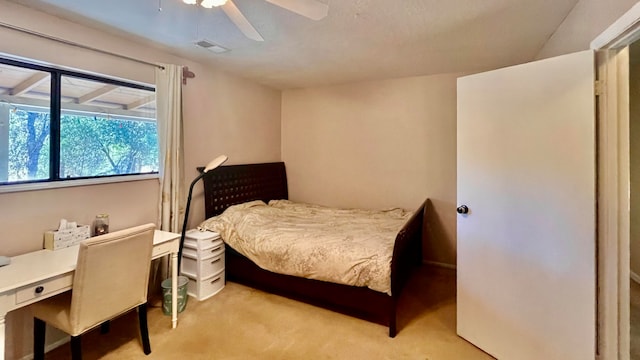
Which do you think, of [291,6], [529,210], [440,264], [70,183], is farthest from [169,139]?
[440,264]

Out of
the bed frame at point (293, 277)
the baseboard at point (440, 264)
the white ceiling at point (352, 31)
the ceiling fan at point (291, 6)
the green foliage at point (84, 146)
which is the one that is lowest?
the baseboard at point (440, 264)

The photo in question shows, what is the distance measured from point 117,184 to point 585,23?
3.63 metres

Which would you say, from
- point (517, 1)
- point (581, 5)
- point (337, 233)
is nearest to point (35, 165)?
point (337, 233)

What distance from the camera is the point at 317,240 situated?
2709 mm

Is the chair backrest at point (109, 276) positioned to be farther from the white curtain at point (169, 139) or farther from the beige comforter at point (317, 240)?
the beige comforter at point (317, 240)

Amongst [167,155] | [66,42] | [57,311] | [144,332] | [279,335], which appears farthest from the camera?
[167,155]

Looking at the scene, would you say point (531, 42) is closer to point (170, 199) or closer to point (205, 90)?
point (205, 90)

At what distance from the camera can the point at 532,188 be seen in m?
1.85

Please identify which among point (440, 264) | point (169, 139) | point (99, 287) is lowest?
point (440, 264)

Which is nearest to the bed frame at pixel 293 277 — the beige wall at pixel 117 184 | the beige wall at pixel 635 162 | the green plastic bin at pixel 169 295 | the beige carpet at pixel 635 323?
the beige wall at pixel 117 184

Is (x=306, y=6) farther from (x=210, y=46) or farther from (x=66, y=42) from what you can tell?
(x=66, y=42)

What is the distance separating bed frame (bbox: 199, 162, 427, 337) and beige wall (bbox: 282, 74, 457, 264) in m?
0.45

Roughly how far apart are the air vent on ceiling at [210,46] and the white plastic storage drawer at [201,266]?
2.01 m

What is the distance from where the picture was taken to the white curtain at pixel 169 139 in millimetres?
2840
